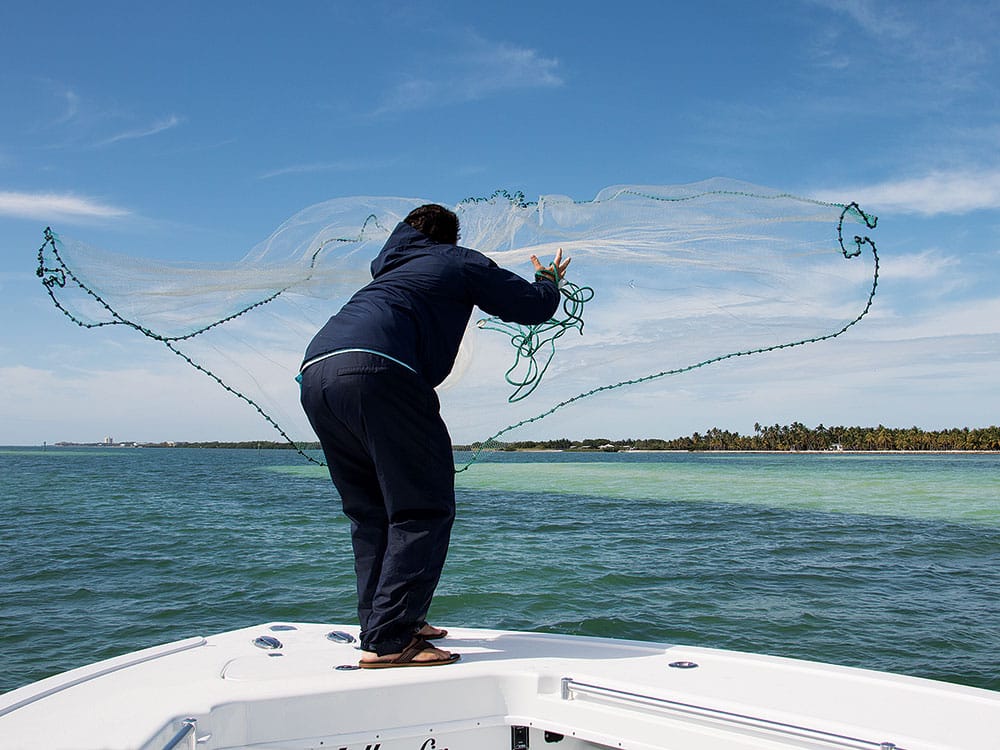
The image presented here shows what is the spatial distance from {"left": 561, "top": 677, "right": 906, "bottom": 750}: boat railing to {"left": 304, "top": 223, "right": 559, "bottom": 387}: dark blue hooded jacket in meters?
1.43

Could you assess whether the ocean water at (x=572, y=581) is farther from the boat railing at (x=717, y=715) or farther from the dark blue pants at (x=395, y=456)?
the boat railing at (x=717, y=715)

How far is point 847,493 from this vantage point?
40625 millimetres

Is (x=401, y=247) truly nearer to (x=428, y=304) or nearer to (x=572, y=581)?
(x=428, y=304)

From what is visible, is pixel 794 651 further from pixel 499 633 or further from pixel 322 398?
pixel 322 398

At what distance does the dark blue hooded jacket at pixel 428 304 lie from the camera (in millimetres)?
3568

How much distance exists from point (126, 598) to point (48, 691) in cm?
909

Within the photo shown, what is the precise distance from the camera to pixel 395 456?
3516 millimetres

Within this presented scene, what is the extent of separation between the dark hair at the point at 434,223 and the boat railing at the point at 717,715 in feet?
6.86

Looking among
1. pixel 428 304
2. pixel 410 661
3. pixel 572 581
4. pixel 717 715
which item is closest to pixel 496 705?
pixel 410 661

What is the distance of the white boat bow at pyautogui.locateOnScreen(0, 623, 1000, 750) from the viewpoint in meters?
2.73

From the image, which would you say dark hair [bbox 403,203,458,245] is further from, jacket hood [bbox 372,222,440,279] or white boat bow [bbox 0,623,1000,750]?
white boat bow [bbox 0,623,1000,750]

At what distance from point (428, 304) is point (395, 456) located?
70cm

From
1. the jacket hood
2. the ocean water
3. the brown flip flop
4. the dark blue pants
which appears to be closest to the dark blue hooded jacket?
the jacket hood

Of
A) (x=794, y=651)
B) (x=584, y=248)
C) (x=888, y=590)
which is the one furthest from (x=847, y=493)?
(x=584, y=248)
